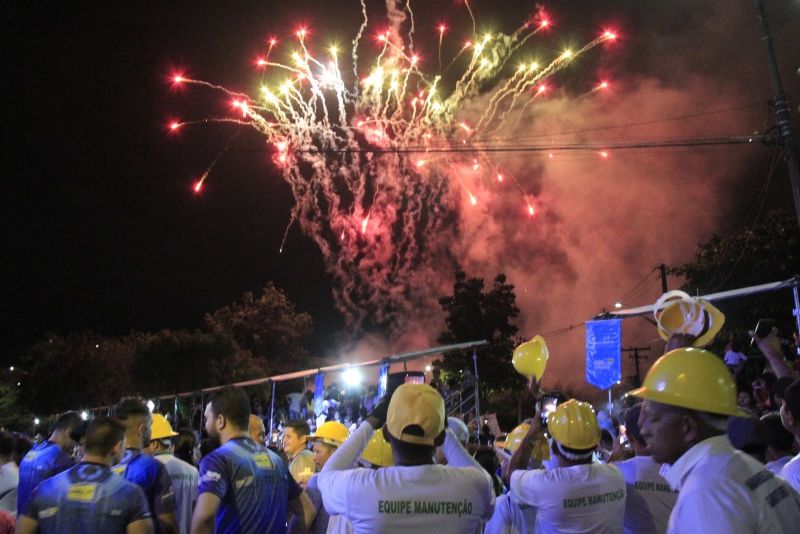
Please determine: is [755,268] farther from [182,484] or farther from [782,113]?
[182,484]

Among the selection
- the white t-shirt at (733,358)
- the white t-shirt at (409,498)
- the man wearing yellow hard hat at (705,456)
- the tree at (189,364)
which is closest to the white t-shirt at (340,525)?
the white t-shirt at (409,498)

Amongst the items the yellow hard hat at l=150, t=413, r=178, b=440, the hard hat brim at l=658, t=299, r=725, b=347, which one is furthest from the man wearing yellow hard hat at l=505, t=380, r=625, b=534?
the yellow hard hat at l=150, t=413, r=178, b=440

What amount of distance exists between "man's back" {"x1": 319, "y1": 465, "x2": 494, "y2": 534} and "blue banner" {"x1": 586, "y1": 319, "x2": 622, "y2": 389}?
12.5 metres

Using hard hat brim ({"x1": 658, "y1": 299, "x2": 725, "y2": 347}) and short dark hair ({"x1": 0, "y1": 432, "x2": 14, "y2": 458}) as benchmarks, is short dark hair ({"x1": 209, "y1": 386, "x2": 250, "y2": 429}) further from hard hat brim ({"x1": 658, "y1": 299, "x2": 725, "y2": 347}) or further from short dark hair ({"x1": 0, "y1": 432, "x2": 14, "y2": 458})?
short dark hair ({"x1": 0, "y1": 432, "x2": 14, "y2": 458})

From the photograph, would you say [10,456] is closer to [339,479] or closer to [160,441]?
[160,441]

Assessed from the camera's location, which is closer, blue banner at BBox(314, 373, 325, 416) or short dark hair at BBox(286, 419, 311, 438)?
short dark hair at BBox(286, 419, 311, 438)

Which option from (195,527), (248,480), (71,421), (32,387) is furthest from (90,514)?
(32,387)

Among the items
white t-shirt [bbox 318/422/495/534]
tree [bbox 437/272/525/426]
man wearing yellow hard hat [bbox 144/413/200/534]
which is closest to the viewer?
white t-shirt [bbox 318/422/495/534]

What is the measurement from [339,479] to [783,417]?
2.46 metres

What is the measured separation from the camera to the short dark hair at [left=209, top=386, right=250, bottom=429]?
4020 mm

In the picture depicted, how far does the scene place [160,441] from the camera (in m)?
5.88

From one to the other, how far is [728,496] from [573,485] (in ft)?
5.90

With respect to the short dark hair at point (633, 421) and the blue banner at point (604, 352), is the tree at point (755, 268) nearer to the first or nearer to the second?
the blue banner at point (604, 352)

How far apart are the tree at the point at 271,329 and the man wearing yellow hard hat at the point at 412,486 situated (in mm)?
44007
